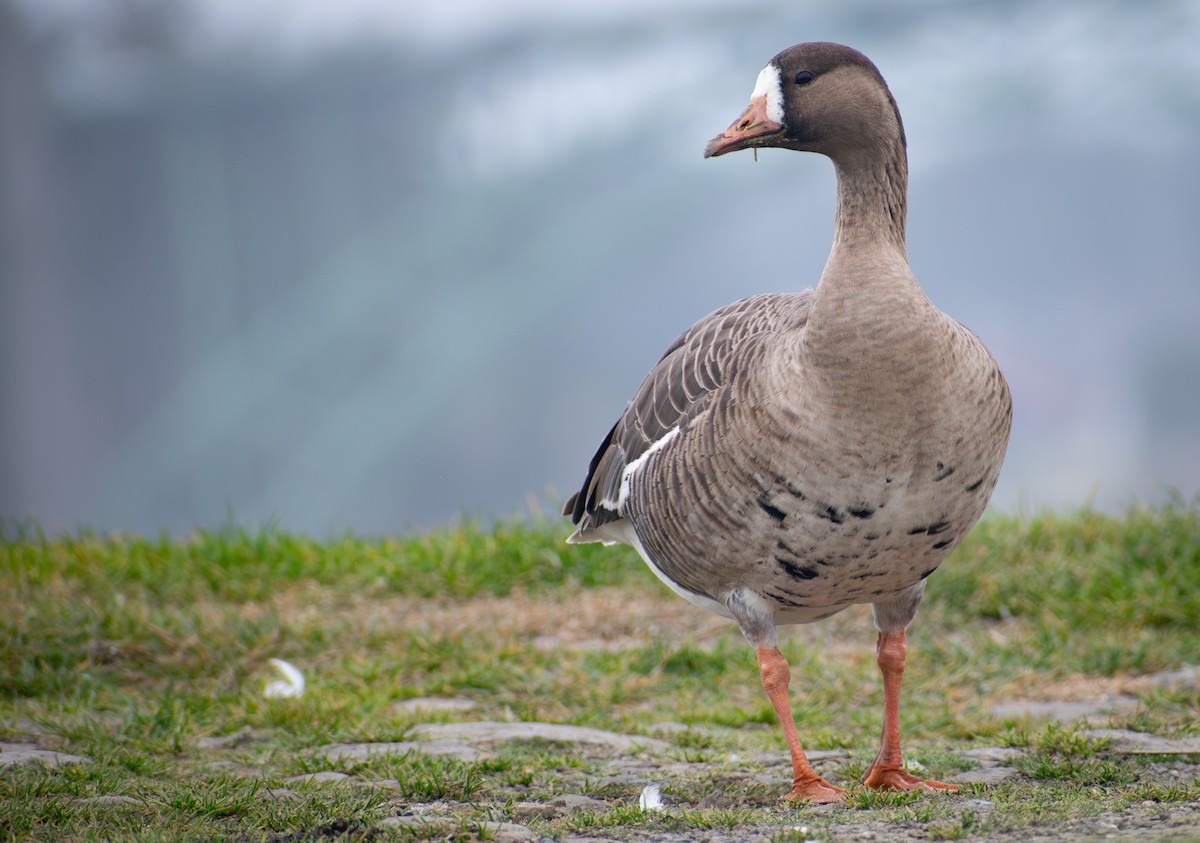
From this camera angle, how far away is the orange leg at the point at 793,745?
384cm

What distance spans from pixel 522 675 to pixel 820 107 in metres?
3.05

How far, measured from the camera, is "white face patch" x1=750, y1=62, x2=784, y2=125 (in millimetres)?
3990

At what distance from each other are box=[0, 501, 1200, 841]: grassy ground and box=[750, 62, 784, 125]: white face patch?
2.16 meters

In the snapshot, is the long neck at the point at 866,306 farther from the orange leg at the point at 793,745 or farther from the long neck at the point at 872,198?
the orange leg at the point at 793,745

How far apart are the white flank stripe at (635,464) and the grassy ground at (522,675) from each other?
975mm

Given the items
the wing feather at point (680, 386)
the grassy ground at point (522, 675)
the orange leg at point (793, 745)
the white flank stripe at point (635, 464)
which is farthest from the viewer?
the white flank stripe at point (635, 464)

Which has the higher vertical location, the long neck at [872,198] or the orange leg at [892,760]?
the long neck at [872,198]

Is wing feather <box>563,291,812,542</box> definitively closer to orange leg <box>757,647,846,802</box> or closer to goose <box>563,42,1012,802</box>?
goose <box>563,42,1012,802</box>

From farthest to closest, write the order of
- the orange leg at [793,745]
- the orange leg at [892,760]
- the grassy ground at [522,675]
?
the orange leg at [892,760] < the orange leg at [793,745] < the grassy ground at [522,675]

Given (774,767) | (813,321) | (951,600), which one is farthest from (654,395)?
(951,600)

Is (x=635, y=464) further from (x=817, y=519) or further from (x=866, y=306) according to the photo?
(x=866, y=306)

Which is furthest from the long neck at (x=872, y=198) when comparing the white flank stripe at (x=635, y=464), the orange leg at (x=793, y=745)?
the orange leg at (x=793, y=745)

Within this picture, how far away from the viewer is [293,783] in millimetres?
3939

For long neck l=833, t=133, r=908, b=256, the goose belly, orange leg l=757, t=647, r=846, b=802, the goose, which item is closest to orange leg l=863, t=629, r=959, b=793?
the goose
